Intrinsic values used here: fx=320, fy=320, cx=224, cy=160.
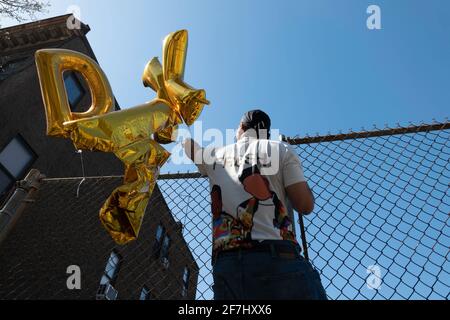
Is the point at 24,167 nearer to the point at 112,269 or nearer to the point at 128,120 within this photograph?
the point at 112,269

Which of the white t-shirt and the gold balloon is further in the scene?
the gold balloon

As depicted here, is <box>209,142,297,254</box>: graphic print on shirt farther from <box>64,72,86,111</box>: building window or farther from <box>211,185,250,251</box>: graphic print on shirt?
<box>64,72,86,111</box>: building window

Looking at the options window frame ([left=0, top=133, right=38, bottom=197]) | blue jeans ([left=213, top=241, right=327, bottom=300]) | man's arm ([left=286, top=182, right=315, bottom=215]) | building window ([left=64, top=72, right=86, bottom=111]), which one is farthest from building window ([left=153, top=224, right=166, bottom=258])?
blue jeans ([left=213, top=241, right=327, bottom=300])

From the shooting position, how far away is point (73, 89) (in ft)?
38.4

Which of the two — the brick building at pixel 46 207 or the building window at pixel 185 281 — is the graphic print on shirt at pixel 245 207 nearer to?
the brick building at pixel 46 207

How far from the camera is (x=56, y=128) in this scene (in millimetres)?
1997

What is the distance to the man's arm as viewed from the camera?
183 cm

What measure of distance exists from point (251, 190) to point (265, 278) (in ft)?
1.56

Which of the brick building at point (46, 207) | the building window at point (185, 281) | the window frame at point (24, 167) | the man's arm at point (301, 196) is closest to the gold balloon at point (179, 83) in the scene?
the man's arm at point (301, 196)

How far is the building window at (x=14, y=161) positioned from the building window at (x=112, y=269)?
3.94 metres

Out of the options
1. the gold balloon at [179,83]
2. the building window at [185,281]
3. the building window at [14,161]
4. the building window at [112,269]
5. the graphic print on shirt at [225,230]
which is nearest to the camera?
the graphic print on shirt at [225,230]

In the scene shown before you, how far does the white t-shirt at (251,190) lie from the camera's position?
5.35 ft

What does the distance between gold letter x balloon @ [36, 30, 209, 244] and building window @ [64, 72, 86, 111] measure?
1011 cm

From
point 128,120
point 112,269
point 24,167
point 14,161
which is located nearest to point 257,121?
point 128,120
